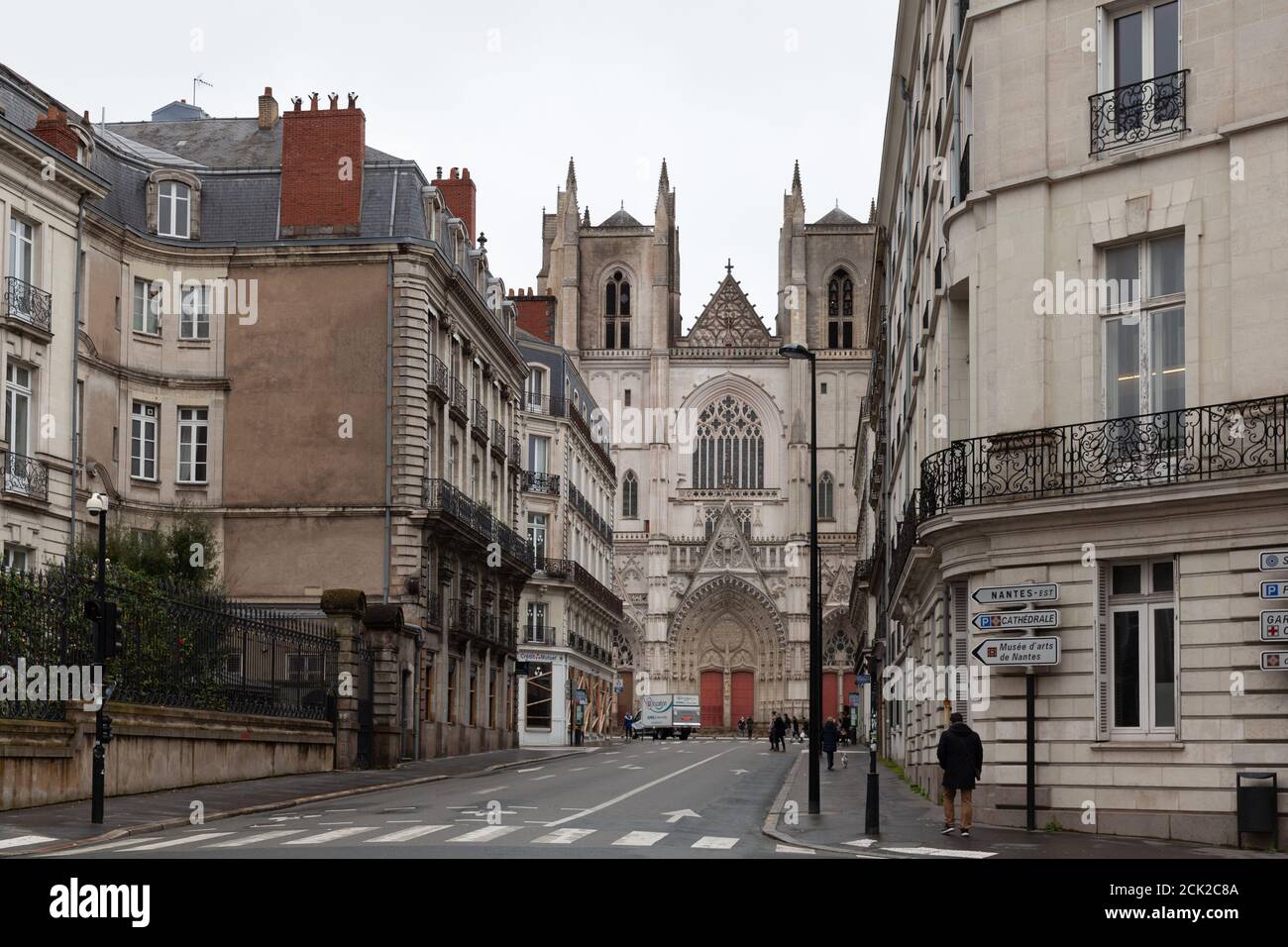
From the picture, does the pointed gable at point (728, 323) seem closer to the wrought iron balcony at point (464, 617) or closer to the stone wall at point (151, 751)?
the wrought iron balcony at point (464, 617)

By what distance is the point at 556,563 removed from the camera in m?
70.4

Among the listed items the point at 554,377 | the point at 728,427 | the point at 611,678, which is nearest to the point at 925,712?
the point at 554,377

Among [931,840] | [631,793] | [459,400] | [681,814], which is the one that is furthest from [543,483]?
[931,840]

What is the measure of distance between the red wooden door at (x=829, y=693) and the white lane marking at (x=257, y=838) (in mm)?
81071

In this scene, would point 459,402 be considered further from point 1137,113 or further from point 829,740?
point 1137,113

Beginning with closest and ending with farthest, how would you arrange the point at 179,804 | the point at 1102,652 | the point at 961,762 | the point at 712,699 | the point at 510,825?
the point at 961,762
the point at 1102,652
the point at 510,825
the point at 179,804
the point at 712,699

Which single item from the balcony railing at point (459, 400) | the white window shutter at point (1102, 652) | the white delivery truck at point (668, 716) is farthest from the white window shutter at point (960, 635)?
the white delivery truck at point (668, 716)

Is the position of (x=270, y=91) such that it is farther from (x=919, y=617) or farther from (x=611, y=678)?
(x=611, y=678)

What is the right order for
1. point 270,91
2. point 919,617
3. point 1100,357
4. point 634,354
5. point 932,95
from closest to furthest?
point 1100,357
point 932,95
point 919,617
point 270,91
point 634,354

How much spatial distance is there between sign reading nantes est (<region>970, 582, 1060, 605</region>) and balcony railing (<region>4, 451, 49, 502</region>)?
19.7 m

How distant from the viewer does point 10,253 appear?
33906 mm

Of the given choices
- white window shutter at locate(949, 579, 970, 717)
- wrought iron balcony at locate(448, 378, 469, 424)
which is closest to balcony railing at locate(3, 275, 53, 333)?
wrought iron balcony at locate(448, 378, 469, 424)

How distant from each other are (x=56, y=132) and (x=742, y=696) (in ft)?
229

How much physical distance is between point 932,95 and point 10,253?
57.0 feet
